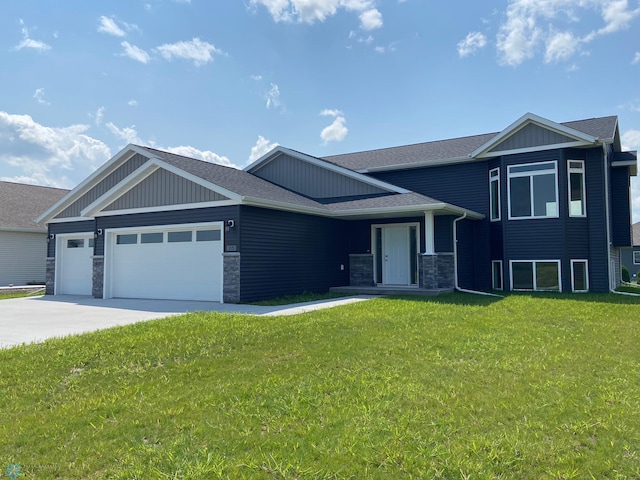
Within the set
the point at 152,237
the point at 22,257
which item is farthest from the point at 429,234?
the point at 22,257

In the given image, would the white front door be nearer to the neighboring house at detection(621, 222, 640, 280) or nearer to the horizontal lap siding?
the horizontal lap siding

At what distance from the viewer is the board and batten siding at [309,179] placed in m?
15.9

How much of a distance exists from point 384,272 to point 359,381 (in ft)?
36.1

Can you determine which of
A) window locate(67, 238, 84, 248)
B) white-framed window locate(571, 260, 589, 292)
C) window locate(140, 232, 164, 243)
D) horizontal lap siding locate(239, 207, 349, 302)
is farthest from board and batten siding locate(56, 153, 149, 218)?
white-framed window locate(571, 260, 589, 292)

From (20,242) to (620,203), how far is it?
2504cm

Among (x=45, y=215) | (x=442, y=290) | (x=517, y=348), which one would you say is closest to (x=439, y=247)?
(x=442, y=290)

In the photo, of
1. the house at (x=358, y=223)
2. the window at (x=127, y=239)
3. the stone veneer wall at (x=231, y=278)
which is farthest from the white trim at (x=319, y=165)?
the stone veneer wall at (x=231, y=278)

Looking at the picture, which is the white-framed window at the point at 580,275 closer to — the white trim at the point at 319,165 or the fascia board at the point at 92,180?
the white trim at the point at 319,165

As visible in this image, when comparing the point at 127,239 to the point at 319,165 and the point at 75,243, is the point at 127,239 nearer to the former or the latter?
the point at 75,243

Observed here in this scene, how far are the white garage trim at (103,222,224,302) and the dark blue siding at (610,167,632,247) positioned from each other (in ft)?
46.7

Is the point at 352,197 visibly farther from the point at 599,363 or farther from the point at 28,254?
the point at 28,254

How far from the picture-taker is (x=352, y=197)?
51.4 feet

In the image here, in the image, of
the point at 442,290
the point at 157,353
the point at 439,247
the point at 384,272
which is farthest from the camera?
the point at 384,272

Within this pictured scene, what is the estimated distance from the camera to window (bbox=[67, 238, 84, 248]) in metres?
16.9
